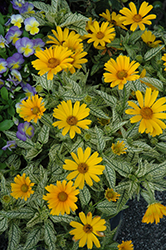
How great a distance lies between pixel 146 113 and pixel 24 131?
1.91 feet

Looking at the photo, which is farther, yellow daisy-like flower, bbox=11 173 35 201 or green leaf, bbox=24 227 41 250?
green leaf, bbox=24 227 41 250

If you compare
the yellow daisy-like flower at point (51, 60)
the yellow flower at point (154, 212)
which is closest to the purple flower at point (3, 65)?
the yellow daisy-like flower at point (51, 60)

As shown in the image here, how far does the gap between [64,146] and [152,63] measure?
704 millimetres

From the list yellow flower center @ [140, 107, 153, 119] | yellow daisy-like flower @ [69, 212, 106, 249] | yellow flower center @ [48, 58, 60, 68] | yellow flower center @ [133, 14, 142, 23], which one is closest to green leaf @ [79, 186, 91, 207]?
yellow daisy-like flower @ [69, 212, 106, 249]

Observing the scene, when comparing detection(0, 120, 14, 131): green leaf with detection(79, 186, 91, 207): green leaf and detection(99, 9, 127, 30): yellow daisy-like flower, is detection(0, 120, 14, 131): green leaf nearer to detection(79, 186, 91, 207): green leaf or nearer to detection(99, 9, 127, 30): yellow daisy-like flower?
detection(79, 186, 91, 207): green leaf

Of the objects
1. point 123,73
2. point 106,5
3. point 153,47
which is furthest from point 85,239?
point 106,5

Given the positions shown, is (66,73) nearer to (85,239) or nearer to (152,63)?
(152,63)

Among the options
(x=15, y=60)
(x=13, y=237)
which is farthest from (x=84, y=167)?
(x=15, y=60)

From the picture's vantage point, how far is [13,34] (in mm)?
1296

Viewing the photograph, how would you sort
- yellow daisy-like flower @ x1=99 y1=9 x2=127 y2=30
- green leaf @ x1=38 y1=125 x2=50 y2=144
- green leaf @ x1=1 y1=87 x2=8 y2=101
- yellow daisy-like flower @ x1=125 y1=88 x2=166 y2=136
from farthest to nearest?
yellow daisy-like flower @ x1=99 y1=9 x2=127 y2=30 < green leaf @ x1=1 y1=87 x2=8 y2=101 < green leaf @ x1=38 y1=125 x2=50 y2=144 < yellow daisy-like flower @ x1=125 y1=88 x2=166 y2=136

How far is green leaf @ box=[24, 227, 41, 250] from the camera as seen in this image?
1.05 m

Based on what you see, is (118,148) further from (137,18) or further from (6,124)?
(137,18)

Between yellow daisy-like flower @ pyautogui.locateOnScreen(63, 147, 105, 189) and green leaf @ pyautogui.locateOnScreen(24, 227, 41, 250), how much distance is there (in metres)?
0.38

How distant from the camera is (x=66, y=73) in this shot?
1.20 metres
